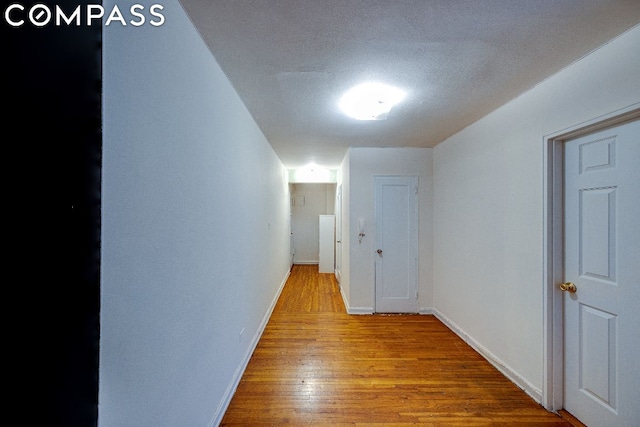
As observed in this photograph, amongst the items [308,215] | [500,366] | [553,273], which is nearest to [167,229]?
[553,273]

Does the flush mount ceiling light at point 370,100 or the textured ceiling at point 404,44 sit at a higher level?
the textured ceiling at point 404,44

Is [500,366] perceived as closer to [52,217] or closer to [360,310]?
[360,310]

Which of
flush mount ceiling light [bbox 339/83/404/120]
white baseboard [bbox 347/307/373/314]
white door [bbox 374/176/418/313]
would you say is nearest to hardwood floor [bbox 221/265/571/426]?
white baseboard [bbox 347/307/373/314]

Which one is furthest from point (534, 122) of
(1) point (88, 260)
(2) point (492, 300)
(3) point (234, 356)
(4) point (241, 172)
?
(3) point (234, 356)

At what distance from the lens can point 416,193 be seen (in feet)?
13.4

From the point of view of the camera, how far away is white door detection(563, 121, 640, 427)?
1620 millimetres

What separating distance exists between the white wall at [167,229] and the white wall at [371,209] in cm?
219

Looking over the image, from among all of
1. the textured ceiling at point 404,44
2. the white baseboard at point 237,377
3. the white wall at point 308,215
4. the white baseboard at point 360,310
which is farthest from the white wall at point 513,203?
the white wall at point 308,215

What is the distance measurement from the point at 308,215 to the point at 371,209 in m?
4.59

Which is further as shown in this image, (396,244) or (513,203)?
(396,244)

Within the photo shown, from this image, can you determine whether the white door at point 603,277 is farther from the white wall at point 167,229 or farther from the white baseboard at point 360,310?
the white wall at point 167,229

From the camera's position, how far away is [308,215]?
28.0ft

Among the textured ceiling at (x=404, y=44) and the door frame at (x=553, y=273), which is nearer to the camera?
the textured ceiling at (x=404, y=44)

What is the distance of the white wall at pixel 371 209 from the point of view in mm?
4051
